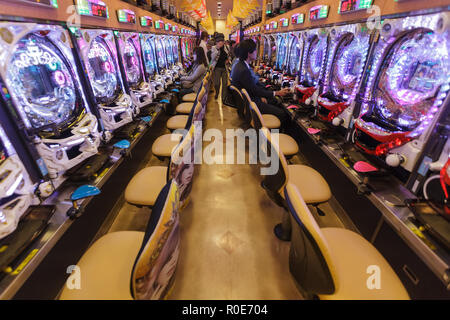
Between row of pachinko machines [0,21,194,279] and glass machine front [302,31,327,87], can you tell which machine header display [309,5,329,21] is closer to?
glass machine front [302,31,327,87]

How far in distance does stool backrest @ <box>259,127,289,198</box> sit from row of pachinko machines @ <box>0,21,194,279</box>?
1161 mm

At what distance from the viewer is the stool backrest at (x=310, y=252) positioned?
0.79m

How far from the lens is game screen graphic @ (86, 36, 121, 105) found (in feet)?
6.86

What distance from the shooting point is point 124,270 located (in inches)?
44.7

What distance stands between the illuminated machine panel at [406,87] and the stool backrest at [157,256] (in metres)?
1.54

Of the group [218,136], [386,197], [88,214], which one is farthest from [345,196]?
[218,136]

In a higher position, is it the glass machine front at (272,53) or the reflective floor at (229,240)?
the glass machine front at (272,53)

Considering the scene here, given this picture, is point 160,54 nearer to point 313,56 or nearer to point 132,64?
point 132,64

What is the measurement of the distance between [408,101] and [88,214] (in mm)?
2471

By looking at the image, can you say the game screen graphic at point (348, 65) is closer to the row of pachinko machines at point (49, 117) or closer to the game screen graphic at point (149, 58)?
the row of pachinko machines at point (49, 117)

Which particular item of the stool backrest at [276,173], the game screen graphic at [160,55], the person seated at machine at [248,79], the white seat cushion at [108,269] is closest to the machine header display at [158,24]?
the game screen graphic at [160,55]

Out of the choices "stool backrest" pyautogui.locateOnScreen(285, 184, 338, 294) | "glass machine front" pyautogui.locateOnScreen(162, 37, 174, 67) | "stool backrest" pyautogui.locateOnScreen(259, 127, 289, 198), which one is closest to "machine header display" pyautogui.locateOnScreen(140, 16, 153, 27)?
"glass machine front" pyautogui.locateOnScreen(162, 37, 174, 67)
